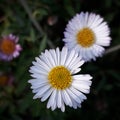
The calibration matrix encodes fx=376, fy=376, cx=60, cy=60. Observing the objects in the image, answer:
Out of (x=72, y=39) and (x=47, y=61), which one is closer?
Answer: (x=47, y=61)

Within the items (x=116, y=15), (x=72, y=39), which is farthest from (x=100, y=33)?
(x=116, y=15)

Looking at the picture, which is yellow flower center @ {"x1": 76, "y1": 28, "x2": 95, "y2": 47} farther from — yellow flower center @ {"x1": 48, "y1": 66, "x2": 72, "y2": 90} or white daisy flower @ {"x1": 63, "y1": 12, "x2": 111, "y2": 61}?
yellow flower center @ {"x1": 48, "y1": 66, "x2": 72, "y2": 90}

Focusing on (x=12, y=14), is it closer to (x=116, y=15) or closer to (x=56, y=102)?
(x=116, y=15)

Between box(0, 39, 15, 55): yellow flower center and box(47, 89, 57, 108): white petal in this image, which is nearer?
box(47, 89, 57, 108): white petal

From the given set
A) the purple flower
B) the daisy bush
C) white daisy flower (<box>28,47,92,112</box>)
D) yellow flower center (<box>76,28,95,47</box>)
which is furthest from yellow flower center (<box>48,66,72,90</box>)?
the purple flower

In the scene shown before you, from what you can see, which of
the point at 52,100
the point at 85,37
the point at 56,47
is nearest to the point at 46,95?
the point at 52,100

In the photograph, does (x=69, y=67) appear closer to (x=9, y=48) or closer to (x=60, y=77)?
(x=60, y=77)

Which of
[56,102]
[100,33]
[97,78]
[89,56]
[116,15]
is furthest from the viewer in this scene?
[116,15]
